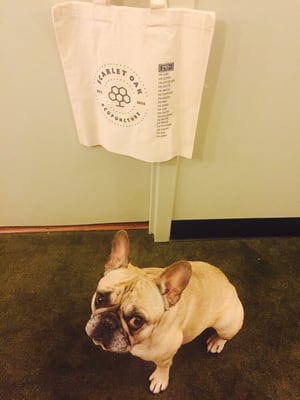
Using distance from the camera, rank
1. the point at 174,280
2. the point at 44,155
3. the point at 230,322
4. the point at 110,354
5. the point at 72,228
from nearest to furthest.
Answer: the point at 174,280 < the point at 230,322 < the point at 110,354 < the point at 44,155 < the point at 72,228

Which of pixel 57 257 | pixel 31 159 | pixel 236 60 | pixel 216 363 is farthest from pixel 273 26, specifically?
pixel 57 257

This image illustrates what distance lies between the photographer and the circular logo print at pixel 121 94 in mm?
1062

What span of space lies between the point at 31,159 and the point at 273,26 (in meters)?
1.15

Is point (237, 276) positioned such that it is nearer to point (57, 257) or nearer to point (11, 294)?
point (57, 257)

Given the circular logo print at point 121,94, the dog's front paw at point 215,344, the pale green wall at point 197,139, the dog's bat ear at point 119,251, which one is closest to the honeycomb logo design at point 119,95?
the circular logo print at point 121,94

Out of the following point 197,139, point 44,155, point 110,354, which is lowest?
point 110,354

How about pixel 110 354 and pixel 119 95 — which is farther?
pixel 110 354

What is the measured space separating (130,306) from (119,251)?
0.17 metres

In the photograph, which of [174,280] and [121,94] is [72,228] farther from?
[174,280]

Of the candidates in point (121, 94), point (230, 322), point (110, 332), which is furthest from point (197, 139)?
point (110, 332)

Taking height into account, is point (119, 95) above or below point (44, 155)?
above

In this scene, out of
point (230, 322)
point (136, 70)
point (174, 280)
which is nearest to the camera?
point (174, 280)

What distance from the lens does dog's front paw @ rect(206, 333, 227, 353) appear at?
1.34m

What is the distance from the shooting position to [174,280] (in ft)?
2.96
